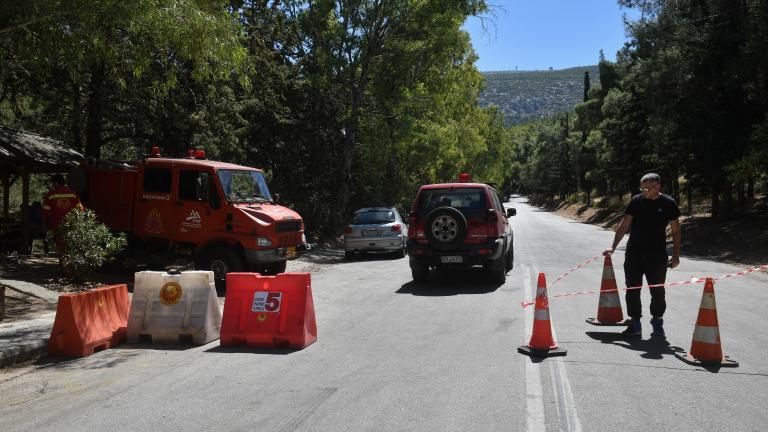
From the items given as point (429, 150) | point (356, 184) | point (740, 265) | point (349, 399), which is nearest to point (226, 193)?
point (349, 399)

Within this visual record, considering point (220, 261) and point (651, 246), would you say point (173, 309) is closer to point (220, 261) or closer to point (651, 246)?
point (220, 261)

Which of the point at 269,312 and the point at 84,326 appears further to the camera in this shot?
the point at 269,312

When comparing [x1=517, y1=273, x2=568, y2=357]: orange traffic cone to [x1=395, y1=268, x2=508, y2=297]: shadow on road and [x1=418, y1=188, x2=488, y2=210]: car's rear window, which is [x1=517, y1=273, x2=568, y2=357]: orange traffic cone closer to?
[x1=395, y1=268, x2=508, y2=297]: shadow on road

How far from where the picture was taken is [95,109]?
17797 millimetres

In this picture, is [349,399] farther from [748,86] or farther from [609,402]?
[748,86]

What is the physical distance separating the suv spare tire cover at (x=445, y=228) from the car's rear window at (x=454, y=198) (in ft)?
1.68

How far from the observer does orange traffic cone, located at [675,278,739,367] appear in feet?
20.9

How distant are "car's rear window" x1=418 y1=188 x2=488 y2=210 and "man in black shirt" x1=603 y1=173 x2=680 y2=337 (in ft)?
16.5

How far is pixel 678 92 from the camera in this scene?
26.5m

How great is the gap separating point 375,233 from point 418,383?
13.7m

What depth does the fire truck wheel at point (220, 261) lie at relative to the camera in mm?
12391

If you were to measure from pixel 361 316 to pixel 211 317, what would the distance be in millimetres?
2458

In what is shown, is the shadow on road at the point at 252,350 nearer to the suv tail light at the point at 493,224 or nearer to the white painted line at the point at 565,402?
the white painted line at the point at 565,402

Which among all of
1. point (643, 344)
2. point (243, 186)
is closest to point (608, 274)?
point (643, 344)
